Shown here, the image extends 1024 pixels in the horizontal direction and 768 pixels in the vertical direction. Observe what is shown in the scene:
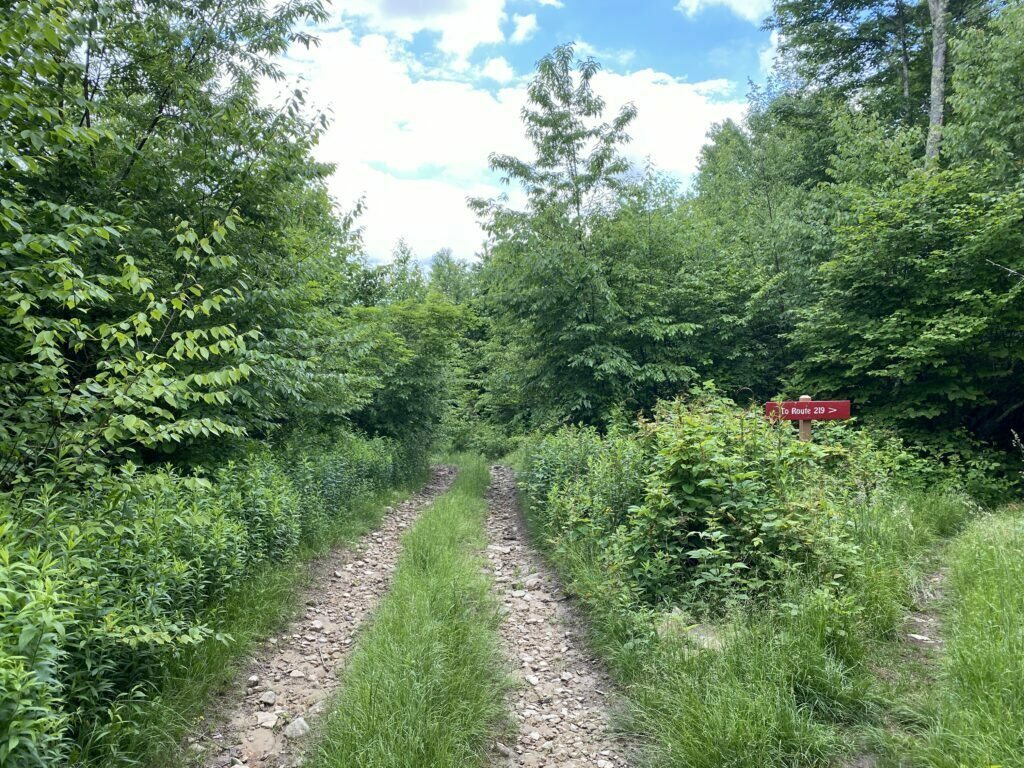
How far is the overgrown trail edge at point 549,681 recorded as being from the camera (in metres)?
3.08

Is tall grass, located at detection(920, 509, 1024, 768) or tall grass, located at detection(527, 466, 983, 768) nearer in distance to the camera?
tall grass, located at detection(920, 509, 1024, 768)

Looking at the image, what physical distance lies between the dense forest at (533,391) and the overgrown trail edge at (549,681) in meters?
0.25

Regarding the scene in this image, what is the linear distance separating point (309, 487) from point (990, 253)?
1164 cm

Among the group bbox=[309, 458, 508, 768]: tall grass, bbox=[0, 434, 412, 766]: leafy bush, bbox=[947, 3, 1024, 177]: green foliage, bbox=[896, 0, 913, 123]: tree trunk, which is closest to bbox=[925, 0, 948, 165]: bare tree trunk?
bbox=[947, 3, 1024, 177]: green foliage

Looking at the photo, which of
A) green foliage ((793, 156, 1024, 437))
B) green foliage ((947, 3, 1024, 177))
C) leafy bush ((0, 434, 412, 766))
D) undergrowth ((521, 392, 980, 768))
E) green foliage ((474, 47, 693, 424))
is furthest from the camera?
green foliage ((474, 47, 693, 424))

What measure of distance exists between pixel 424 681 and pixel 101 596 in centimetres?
205

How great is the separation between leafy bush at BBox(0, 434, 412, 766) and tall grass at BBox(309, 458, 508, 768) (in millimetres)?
1108

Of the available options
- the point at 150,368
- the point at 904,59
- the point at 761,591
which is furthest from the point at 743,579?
the point at 904,59

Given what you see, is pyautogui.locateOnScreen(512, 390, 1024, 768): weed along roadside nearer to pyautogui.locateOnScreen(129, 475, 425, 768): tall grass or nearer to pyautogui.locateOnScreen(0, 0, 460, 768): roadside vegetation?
pyautogui.locateOnScreen(129, 475, 425, 768): tall grass

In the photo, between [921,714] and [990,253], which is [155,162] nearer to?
[921,714]

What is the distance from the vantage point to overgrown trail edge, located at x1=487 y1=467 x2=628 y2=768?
3.08m

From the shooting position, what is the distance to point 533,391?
41.9ft

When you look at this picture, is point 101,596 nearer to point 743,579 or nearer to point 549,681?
point 549,681

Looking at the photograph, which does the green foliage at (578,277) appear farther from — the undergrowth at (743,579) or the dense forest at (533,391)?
the undergrowth at (743,579)
